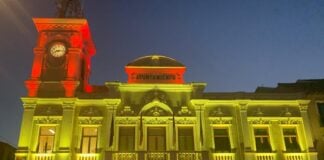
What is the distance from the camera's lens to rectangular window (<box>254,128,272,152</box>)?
27.5 metres

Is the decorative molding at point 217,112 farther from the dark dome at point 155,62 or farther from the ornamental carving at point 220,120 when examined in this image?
the dark dome at point 155,62

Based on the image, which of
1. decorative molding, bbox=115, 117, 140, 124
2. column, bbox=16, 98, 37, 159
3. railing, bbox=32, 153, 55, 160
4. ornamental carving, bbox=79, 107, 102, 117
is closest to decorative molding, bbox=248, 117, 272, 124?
decorative molding, bbox=115, 117, 140, 124

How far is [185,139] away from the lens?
91.0ft

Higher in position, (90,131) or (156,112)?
(156,112)

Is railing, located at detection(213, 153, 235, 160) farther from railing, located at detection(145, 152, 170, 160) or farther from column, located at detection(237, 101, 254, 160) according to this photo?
railing, located at detection(145, 152, 170, 160)

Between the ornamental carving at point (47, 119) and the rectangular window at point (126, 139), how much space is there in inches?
185

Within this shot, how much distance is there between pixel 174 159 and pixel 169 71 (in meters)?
7.56

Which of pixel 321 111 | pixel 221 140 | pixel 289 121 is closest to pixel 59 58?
pixel 221 140

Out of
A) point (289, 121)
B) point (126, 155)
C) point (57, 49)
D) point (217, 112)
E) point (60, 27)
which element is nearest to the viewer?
point (126, 155)

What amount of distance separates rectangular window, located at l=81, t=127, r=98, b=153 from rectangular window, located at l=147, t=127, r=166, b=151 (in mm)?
3969

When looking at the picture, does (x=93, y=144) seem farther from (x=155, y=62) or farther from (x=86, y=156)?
(x=155, y=62)

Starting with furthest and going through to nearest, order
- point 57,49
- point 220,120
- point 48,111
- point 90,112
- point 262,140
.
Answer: point 57,49 < point 220,120 < point 90,112 < point 262,140 < point 48,111

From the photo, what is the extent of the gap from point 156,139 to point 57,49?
11.1 meters

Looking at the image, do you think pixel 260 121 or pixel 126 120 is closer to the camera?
pixel 126 120
